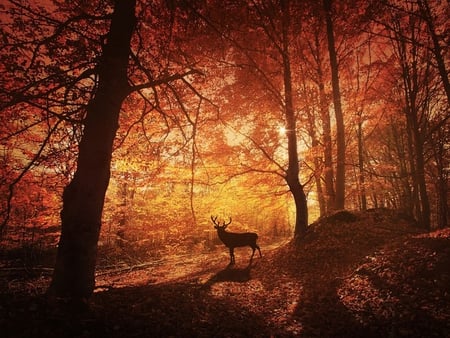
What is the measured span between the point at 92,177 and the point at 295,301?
5.70 meters

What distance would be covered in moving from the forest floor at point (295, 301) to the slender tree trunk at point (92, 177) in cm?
46

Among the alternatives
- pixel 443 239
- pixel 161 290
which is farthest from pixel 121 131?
pixel 443 239

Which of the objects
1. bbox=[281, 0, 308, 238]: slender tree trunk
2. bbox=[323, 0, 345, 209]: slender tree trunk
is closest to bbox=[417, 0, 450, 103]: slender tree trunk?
bbox=[323, 0, 345, 209]: slender tree trunk

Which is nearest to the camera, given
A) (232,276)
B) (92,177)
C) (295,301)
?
(92,177)

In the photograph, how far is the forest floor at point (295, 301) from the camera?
13.0 ft

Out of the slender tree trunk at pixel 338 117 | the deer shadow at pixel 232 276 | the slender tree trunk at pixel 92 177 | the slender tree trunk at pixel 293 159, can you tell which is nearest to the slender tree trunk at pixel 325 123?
the slender tree trunk at pixel 338 117

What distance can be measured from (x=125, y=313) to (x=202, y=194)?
14346mm

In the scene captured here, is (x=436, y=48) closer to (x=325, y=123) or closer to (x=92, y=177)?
(x=325, y=123)

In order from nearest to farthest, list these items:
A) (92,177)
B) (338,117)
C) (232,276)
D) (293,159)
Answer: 1. (92,177)
2. (232,276)
3. (293,159)
4. (338,117)

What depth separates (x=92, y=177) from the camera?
4.52 meters

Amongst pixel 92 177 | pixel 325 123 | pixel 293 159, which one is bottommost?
pixel 92 177

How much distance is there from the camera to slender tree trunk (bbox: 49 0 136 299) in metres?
4.29

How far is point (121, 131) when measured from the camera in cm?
949

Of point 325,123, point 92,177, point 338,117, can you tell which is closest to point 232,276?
point 92,177
